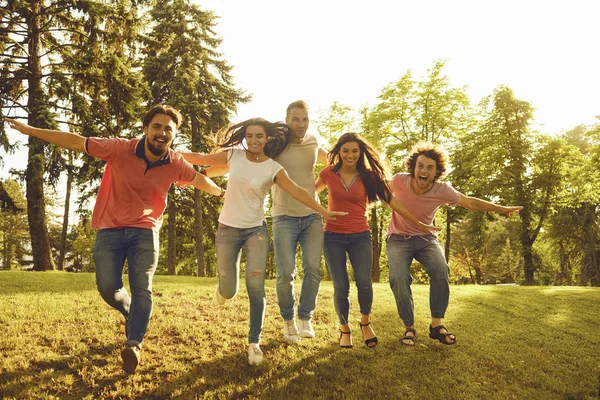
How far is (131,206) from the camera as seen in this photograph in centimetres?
435

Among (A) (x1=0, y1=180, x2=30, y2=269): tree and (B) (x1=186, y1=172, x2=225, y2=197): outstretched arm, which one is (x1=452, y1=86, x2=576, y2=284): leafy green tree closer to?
(B) (x1=186, y1=172, x2=225, y2=197): outstretched arm

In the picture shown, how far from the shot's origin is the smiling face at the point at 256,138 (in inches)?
191

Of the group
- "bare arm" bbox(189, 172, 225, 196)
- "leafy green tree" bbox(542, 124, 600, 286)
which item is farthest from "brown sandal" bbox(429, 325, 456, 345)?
"leafy green tree" bbox(542, 124, 600, 286)

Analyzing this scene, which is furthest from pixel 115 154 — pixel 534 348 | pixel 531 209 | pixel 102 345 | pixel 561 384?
pixel 531 209

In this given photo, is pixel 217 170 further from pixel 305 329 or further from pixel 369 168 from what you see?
pixel 305 329

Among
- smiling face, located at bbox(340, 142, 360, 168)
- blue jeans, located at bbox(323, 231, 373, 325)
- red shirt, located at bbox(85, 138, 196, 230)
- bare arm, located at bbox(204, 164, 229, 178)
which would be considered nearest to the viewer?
red shirt, located at bbox(85, 138, 196, 230)

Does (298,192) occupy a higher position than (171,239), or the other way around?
(298,192)

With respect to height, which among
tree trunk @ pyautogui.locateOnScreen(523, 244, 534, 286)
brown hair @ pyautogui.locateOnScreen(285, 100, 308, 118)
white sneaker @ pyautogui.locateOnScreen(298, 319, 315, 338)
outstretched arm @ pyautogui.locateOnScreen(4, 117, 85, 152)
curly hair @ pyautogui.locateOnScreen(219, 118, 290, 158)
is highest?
brown hair @ pyautogui.locateOnScreen(285, 100, 308, 118)

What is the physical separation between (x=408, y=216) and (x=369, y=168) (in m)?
0.86

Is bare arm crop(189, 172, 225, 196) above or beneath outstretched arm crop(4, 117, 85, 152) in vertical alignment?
beneath

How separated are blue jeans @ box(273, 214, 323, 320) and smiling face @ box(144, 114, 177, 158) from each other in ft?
5.64

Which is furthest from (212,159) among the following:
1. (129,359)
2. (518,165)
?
(518,165)

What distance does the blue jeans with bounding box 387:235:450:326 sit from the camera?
5.39 meters

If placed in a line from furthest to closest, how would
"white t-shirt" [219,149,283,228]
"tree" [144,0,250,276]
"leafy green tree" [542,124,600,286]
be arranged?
1. "leafy green tree" [542,124,600,286]
2. "tree" [144,0,250,276]
3. "white t-shirt" [219,149,283,228]
